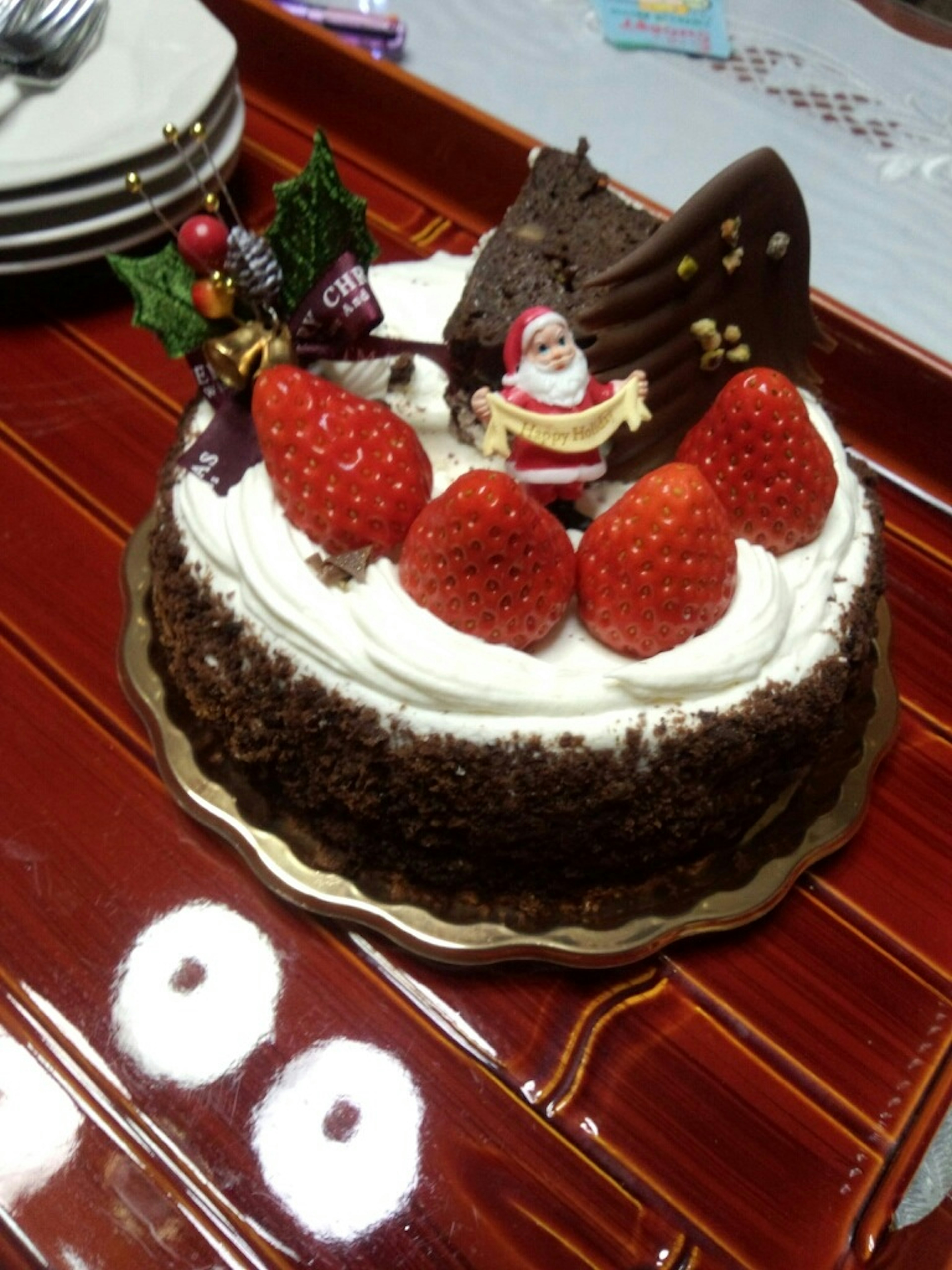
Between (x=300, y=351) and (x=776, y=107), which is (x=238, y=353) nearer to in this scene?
(x=300, y=351)

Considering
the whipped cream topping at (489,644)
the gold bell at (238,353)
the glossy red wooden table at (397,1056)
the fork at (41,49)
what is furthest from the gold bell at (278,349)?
the fork at (41,49)

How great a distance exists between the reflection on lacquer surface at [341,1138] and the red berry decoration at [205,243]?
0.92 meters

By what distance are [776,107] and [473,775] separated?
1968mm

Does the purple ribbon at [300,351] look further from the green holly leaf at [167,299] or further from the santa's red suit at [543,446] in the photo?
the santa's red suit at [543,446]

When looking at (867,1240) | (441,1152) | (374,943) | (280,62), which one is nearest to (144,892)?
(374,943)

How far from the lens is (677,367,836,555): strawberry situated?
1155mm

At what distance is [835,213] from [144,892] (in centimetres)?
189

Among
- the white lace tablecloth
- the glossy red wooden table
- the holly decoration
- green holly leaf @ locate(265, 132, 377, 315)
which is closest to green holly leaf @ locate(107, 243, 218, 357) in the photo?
the holly decoration

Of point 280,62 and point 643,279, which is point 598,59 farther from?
point 643,279

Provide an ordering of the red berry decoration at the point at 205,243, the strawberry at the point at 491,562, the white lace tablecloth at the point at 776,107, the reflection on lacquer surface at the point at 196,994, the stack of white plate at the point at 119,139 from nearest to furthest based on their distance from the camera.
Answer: the strawberry at the point at 491,562
the red berry decoration at the point at 205,243
the reflection on lacquer surface at the point at 196,994
the stack of white plate at the point at 119,139
the white lace tablecloth at the point at 776,107

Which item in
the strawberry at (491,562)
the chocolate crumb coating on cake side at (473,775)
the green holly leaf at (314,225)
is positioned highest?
the green holly leaf at (314,225)

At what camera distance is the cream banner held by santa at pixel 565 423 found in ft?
3.63

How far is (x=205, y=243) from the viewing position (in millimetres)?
1149

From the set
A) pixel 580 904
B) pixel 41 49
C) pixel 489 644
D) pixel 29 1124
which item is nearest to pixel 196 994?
pixel 29 1124
